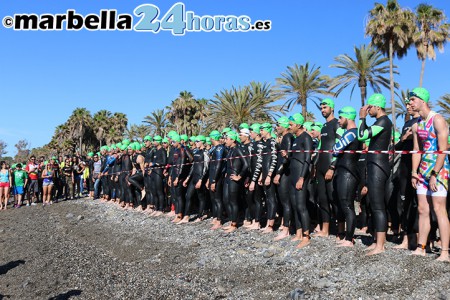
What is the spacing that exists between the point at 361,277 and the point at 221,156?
547 centimetres

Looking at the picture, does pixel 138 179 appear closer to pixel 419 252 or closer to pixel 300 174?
pixel 300 174

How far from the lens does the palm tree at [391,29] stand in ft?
98.0

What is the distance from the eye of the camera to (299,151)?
25.4 ft

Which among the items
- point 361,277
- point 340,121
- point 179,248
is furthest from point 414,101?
point 179,248

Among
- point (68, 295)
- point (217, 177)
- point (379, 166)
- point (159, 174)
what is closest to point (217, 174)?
point (217, 177)

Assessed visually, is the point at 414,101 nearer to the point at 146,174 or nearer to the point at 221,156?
the point at 221,156

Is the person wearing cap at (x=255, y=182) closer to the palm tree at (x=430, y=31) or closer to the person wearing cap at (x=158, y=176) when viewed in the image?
the person wearing cap at (x=158, y=176)

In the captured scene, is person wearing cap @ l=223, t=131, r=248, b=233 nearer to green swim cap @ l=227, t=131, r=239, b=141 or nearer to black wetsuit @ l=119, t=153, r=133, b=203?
green swim cap @ l=227, t=131, r=239, b=141

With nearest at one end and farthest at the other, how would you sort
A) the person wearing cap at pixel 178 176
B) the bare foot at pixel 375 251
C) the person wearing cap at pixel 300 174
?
1. the bare foot at pixel 375 251
2. the person wearing cap at pixel 300 174
3. the person wearing cap at pixel 178 176

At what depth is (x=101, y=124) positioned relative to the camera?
218ft

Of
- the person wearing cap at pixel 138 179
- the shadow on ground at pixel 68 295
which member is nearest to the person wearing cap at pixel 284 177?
the shadow on ground at pixel 68 295

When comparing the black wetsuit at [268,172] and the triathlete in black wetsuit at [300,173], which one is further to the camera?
the black wetsuit at [268,172]

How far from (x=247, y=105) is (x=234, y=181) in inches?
989

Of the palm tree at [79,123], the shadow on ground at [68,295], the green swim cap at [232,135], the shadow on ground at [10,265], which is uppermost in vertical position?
the palm tree at [79,123]
